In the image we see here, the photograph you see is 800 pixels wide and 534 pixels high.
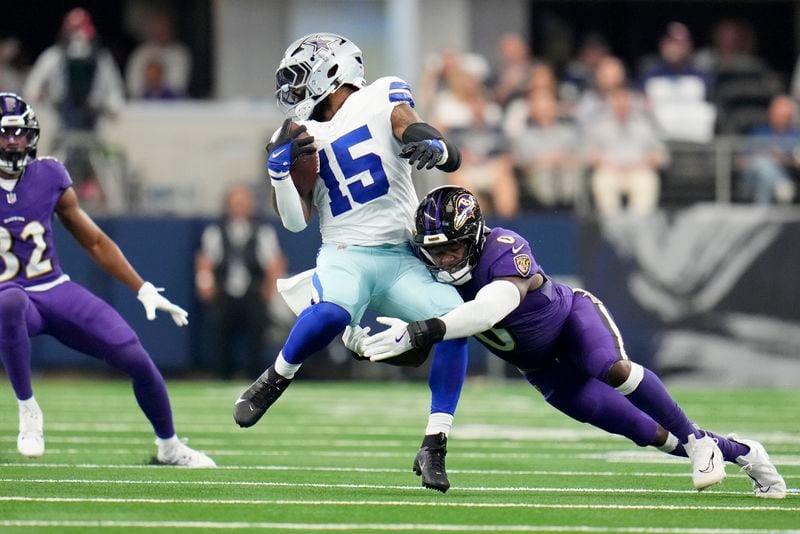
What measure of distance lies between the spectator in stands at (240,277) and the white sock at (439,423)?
6.82m

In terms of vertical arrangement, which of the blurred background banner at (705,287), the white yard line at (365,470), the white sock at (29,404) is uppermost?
the white sock at (29,404)

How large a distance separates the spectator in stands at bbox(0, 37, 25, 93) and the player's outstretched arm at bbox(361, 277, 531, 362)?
925 cm

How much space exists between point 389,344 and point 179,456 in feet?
5.70

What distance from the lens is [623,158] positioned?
42.2 ft

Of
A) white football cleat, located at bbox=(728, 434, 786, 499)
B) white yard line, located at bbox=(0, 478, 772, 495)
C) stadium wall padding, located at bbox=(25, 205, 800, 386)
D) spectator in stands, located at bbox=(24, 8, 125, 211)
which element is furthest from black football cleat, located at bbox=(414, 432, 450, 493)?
spectator in stands, located at bbox=(24, 8, 125, 211)

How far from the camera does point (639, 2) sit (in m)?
16.8

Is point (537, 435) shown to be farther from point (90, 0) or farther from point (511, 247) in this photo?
point (90, 0)

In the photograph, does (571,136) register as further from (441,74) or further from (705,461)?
(705,461)

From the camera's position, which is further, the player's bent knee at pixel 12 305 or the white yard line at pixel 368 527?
the player's bent knee at pixel 12 305

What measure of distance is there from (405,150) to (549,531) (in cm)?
163

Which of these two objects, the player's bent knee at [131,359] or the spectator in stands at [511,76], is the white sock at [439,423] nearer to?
the player's bent knee at [131,359]

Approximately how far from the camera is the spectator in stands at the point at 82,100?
12664 mm

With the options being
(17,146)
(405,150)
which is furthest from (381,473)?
(17,146)

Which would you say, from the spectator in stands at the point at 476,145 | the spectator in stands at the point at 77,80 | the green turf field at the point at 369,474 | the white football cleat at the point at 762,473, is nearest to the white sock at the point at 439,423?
the green turf field at the point at 369,474
